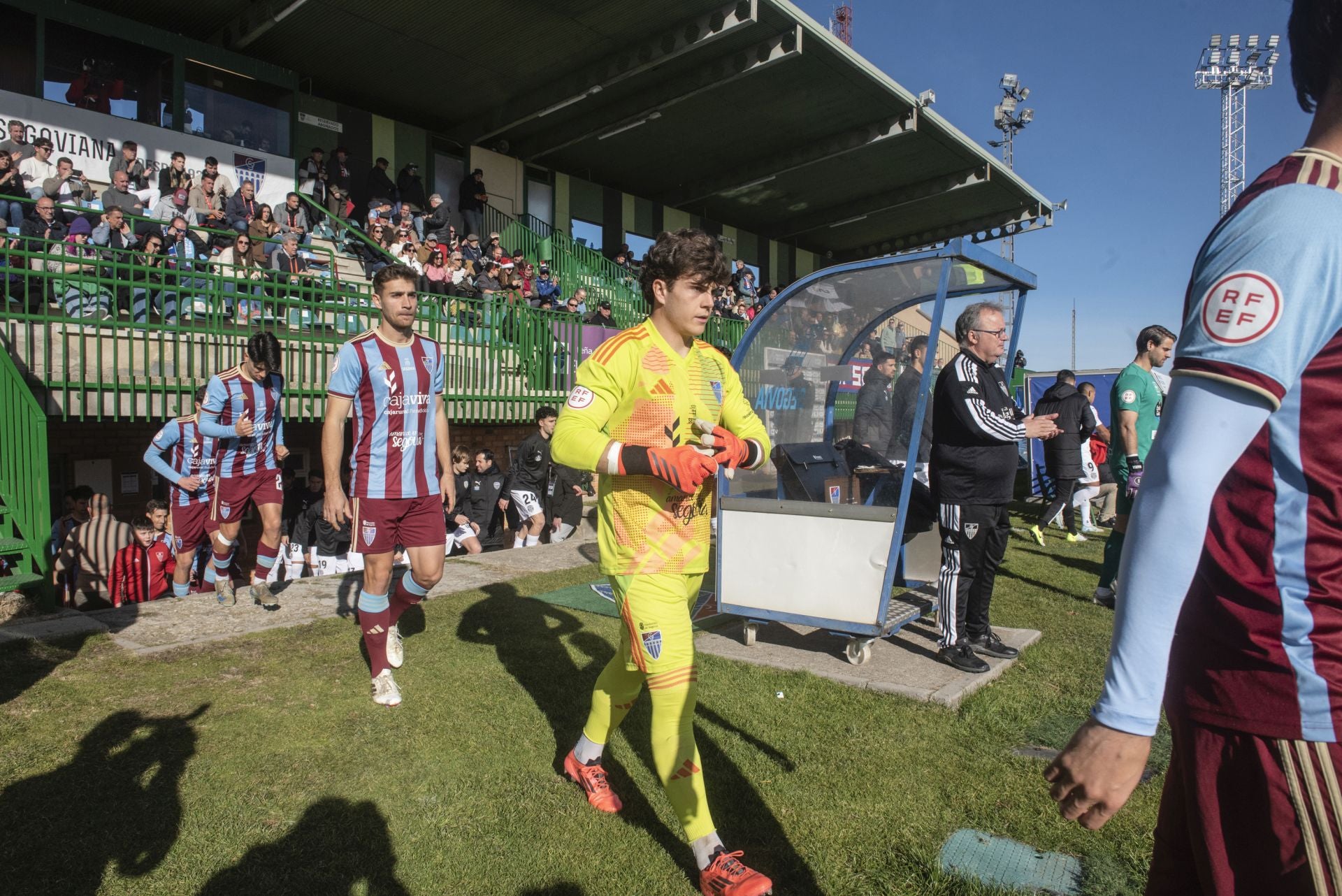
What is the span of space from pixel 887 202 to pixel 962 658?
76.5 feet

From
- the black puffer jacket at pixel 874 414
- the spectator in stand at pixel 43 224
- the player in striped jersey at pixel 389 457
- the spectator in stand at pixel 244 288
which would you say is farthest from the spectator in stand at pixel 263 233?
the black puffer jacket at pixel 874 414

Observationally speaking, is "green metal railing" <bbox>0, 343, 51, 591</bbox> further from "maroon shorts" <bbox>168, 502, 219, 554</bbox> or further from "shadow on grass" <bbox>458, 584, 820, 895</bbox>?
"shadow on grass" <bbox>458, 584, 820, 895</bbox>

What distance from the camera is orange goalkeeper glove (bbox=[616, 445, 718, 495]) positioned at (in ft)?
9.41

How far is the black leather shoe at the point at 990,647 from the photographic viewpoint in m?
5.70

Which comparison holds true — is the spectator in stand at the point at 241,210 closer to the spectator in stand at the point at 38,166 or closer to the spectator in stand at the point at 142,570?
the spectator in stand at the point at 38,166

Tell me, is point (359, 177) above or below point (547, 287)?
above

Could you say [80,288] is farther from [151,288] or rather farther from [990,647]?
[990,647]

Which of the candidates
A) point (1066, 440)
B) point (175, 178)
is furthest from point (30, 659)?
point (1066, 440)

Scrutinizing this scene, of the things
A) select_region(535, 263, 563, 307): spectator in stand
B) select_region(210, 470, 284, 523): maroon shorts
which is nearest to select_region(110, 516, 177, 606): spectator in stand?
select_region(210, 470, 284, 523): maroon shorts

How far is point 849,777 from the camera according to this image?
379 centimetres

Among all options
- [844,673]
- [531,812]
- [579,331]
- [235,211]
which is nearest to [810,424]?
[844,673]

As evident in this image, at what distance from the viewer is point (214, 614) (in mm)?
6461

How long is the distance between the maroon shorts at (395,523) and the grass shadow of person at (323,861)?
174cm

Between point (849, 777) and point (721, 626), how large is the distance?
2.82 meters
